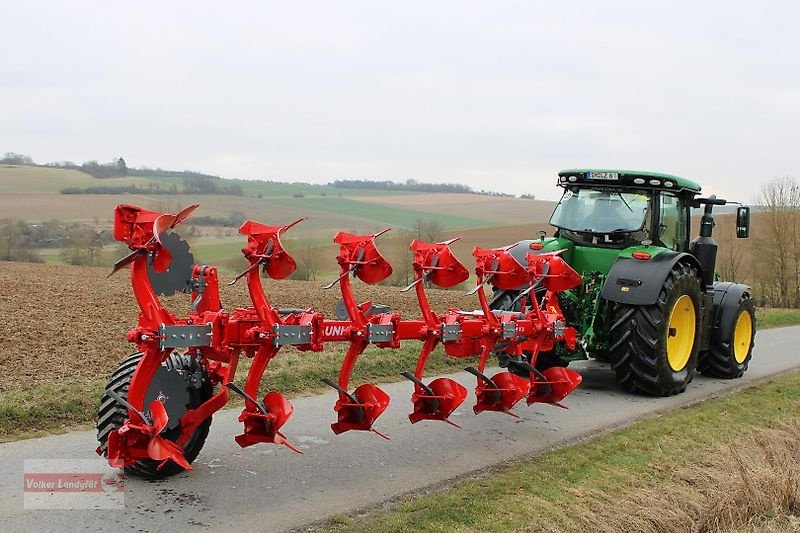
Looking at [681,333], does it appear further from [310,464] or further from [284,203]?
[284,203]

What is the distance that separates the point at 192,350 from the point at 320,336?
78cm

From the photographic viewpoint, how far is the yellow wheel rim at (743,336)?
9.96m

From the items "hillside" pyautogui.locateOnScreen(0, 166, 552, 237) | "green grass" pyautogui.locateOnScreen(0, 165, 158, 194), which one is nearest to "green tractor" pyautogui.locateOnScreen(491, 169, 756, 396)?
"hillside" pyautogui.locateOnScreen(0, 166, 552, 237)

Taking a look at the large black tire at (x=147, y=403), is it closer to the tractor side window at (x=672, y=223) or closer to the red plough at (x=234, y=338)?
the red plough at (x=234, y=338)

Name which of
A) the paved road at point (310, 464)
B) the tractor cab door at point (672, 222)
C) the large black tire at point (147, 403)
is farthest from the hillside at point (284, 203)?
the large black tire at point (147, 403)

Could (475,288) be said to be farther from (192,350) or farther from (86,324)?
(86,324)

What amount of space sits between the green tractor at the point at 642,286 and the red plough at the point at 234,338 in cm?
223

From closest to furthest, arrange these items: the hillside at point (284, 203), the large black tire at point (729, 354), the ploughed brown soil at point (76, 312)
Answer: the ploughed brown soil at point (76, 312) < the large black tire at point (729, 354) < the hillside at point (284, 203)

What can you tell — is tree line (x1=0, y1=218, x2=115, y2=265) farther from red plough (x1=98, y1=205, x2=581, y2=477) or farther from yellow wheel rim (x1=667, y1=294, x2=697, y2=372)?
red plough (x1=98, y1=205, x2=581, y2=477)

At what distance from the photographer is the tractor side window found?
8.77m

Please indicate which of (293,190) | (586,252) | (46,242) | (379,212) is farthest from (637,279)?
(293,190)

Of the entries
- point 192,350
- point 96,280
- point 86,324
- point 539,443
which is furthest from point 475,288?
point 96,280

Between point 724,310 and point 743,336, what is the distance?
0.80 metres

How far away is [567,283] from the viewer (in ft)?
21.9
